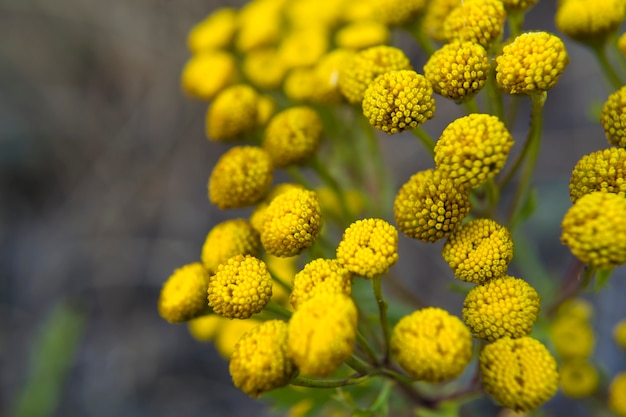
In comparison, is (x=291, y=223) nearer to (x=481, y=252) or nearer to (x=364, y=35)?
(x=481, y=252)

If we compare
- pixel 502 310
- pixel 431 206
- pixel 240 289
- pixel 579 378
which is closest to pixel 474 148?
pixel 431 206

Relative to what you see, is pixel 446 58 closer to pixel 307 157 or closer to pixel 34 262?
pixel 307 157

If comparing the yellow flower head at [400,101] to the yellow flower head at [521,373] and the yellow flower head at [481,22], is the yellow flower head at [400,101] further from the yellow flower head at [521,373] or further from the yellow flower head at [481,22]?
the yellow flower head at [521,373]

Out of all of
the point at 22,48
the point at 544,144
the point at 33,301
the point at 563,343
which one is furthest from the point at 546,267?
the point at 22,48

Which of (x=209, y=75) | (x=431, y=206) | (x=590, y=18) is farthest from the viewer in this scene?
(x=209, y=75)

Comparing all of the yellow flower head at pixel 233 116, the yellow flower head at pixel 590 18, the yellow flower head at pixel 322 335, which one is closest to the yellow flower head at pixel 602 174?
the yellow flower head at pixel 590 18
